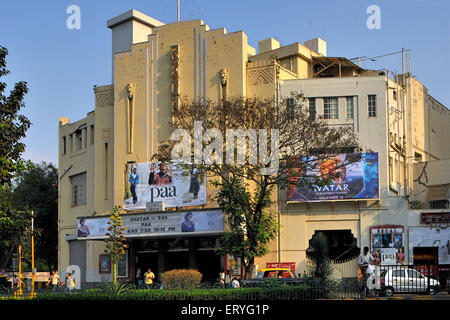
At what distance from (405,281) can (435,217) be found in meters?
14.4

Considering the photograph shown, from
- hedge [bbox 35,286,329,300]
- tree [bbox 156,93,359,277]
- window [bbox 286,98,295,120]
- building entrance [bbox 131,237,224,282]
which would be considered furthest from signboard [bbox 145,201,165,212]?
hedge [bbox 35,286,329,300]

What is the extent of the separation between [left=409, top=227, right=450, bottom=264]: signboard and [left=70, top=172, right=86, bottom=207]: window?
73.0ft

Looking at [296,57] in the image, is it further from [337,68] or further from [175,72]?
[175,72]

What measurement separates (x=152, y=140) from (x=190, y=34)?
23.2 feet

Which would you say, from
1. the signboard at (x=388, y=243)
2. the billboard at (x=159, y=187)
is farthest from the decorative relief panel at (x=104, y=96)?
the signboard at (x=388, y=243)

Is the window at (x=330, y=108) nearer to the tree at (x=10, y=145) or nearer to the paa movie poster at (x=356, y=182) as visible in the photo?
the paa movie poster at (x=356, y=182)

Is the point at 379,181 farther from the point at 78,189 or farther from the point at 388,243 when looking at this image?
the point at 78,189

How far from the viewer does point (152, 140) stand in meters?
45.0

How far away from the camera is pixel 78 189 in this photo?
50500 mm

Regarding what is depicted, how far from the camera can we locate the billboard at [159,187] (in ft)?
139

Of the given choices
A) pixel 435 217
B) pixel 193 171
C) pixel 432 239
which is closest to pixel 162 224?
pixel 193 171

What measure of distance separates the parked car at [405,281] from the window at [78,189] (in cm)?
2731
